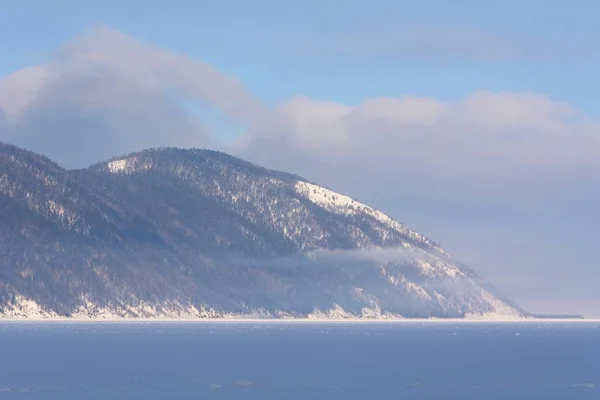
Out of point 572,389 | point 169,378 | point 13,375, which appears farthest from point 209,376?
point 572,389

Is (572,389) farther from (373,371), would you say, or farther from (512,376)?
(373,371)

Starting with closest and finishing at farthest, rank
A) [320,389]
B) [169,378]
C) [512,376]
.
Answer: [320,389] < [169,378] < [512,376]

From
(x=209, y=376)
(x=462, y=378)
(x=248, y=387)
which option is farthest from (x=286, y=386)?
(x=462, y=378)

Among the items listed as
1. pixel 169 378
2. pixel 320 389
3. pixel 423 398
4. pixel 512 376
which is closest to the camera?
pixel 423 398

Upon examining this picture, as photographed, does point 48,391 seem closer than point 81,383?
Yes

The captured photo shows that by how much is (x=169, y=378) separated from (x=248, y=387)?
1851 cm

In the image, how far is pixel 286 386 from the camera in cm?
16538

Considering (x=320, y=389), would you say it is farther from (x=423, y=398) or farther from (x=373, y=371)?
(x=373, y=371)

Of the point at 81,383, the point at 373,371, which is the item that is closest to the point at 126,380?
the point at 81,383

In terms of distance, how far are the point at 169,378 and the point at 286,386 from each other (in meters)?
21.3

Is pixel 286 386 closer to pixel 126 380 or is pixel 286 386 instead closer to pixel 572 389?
pixel 126 380

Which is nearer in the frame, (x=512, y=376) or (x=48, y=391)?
(x=48, y=391)

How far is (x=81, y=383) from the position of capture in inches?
6540

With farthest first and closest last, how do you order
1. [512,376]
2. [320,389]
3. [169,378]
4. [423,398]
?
1. [512,376]
2. [169,378]
3. [320,389]
4. [423,398]
